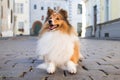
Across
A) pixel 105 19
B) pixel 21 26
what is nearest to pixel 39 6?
pixel 21 26

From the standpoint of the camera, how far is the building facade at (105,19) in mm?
23664

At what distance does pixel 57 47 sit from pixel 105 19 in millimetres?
23630

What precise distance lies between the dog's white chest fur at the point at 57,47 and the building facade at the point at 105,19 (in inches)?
714

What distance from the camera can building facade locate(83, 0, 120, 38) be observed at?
77.6ft

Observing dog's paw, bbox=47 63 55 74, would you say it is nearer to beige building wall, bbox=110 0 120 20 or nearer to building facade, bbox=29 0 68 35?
beige building wall, bbox=110 0 120 20

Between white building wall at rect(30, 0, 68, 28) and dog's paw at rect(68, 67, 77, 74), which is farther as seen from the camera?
white building wall at rect(30, 0, 68, 28)

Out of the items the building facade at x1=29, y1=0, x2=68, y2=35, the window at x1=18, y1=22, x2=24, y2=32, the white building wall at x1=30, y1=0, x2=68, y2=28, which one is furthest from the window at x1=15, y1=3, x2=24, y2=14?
the white building wall at x1=30, y1=0, x2=68, y2=28

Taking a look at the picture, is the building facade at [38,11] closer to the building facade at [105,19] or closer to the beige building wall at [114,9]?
the building facade at [105,19]

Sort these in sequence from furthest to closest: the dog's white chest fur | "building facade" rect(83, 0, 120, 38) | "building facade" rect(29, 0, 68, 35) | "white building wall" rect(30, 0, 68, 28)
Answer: "white building wall" rect(30, 0, 68, 28)
"building facade" rect(29, 0, 68, 35)
"building facade" rect(83, 0, 120, 38)
the dog's white chest fur

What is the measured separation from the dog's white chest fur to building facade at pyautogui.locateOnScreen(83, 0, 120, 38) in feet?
59.5

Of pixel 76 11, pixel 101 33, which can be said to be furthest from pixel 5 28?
pixel 76 11

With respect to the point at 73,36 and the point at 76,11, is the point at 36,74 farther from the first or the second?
the point at 76,11

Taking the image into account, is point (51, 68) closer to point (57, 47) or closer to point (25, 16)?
point (57, 47)

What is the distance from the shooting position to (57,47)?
14.9 feet
